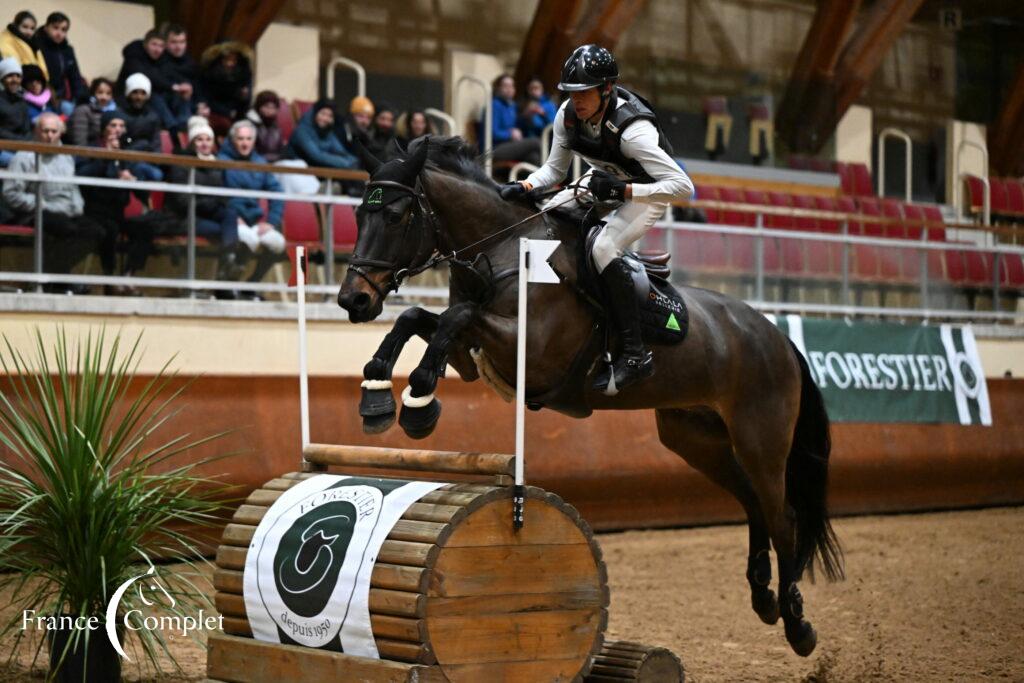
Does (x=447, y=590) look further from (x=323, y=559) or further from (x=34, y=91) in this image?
(x=34, y=91)

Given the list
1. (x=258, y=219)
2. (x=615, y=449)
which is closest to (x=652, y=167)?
(x=258, y=219)

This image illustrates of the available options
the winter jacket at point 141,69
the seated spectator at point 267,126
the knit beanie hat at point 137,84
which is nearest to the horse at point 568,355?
the knit beanie hat at point 137,84

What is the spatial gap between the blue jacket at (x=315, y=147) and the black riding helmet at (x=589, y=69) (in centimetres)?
463

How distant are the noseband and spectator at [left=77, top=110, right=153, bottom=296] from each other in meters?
3.07

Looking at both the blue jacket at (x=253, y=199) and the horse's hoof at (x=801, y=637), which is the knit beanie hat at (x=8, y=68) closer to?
the blue jacket at (x=253, y=199)

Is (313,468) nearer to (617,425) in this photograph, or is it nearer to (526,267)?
(526,267)

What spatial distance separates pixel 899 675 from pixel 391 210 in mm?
3572

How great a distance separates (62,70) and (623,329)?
17.4ft

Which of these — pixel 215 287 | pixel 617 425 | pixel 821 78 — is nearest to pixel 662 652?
pixel 215 287

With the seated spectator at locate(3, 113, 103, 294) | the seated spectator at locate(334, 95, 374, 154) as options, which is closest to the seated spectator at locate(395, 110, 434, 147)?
the seated spectator at locate(334, 95, 374, 154)

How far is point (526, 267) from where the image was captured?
493 centimetres

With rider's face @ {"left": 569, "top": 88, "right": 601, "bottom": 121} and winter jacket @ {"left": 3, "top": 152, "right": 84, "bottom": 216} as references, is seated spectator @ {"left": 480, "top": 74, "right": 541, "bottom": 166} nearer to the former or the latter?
winter jacket @ {"left": 3, "top": 152, "right": 84, "bottom": 216}

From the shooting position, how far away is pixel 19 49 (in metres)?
8.72

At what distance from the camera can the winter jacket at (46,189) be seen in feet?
24.2
